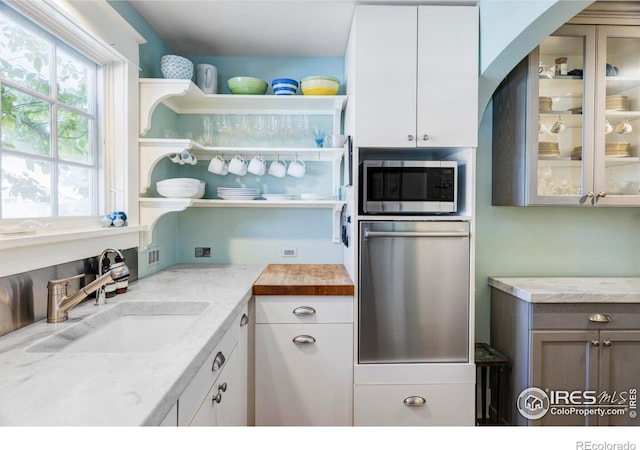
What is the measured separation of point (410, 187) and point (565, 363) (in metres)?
1.19

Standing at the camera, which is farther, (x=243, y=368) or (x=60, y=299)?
(x=243, y=368)

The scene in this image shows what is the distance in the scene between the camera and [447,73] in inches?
74.1

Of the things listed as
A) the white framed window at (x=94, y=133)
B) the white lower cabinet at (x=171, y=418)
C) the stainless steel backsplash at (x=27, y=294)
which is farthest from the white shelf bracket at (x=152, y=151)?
the white lower cabinet at (x=171, y=418)

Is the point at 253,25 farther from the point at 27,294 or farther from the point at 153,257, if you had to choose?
the point at 27,294

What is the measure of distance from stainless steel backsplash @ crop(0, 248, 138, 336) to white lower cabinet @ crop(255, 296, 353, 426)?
0.86m

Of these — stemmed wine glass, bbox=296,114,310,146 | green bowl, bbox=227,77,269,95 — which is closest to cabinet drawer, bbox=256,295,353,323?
stemmed wine glass, bbox=296,114,310,146

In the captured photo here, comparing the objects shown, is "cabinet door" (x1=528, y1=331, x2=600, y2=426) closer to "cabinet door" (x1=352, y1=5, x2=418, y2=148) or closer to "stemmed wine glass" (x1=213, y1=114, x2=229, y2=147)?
"cabinet door" (x1=352, y1=5, x2=418, y2=148)

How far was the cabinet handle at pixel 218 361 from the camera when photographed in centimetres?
121

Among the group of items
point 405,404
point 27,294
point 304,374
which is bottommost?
point 405,404

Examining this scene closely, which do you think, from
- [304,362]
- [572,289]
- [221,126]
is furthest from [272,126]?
[572,289]

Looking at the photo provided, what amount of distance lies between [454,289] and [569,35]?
153cm

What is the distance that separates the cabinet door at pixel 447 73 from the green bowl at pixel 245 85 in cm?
98

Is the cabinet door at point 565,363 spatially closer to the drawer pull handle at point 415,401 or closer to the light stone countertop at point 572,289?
the light stone countertop at point 572,289

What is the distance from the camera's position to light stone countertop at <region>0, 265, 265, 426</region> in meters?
0.72
